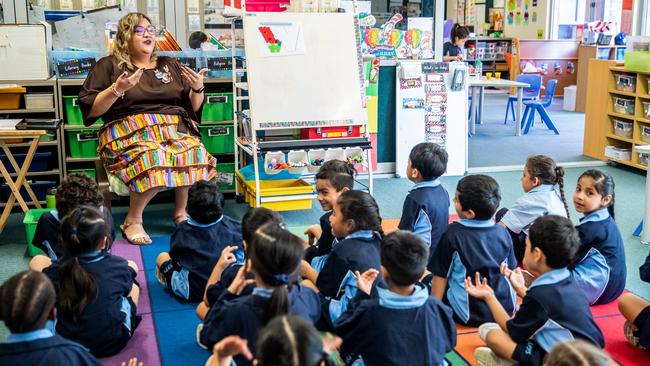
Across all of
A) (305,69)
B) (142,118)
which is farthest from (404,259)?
(305,69)

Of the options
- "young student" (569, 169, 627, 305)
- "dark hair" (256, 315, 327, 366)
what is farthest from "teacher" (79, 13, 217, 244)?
"dark hair" (256, 315, 327, 366)

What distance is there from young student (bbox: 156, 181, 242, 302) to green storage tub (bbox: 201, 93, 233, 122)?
213 centimetres

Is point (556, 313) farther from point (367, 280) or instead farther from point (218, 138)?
point (218, 138)

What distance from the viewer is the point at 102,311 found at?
117 inches

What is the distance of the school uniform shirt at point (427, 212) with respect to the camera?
12.3 feet

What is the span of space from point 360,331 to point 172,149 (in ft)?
8.72

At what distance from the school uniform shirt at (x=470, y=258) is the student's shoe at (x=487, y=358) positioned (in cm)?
30

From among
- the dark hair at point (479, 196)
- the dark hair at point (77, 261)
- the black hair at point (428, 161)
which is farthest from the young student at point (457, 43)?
the dark hair at point (77, 261)

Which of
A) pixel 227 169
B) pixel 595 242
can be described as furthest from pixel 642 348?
pixel 227 169

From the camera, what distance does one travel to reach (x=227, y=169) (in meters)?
5.84

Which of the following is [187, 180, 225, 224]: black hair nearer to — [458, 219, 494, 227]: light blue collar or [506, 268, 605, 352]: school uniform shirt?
[458, 219, 494, 227]: light blue collar

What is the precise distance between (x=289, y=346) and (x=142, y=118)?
3416 millimetres

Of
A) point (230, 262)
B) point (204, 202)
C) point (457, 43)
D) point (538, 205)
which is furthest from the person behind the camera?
point (457, 43)

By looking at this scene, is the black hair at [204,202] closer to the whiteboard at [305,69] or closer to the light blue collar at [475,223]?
the light blue collar at [475,223]
